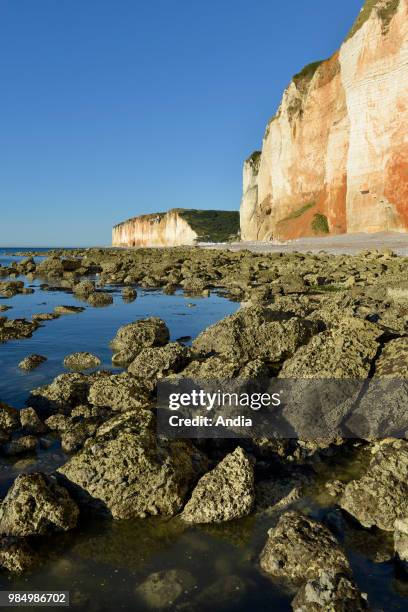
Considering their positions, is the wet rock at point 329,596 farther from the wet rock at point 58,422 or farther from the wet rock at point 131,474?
the wet rock at point 58,422

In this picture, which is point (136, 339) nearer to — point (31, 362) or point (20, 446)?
point (31, 362)

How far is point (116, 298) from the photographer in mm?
23203

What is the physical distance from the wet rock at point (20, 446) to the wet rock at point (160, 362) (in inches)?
94.6

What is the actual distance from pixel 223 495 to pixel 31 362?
697 cm

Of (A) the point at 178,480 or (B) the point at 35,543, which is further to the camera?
(A) the point at 178,480

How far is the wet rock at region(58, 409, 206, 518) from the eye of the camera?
507 centimetres

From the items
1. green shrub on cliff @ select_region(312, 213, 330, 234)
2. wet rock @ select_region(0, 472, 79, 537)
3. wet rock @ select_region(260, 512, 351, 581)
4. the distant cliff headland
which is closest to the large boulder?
wet rock @ select_region(0, 472, 79, 537)

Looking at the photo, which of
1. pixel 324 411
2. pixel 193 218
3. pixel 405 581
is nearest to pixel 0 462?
pixel 324 411

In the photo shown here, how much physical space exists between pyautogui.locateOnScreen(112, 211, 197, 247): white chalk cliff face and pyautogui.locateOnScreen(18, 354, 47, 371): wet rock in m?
123

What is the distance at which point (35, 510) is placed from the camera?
4730mm

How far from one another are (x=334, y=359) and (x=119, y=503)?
394 cm

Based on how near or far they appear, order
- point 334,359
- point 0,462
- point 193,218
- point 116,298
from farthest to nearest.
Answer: point 193,218
point 116,298
point 334,359
point 0,462

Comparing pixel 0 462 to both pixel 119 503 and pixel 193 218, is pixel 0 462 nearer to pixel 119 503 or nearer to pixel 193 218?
pixel 119 503

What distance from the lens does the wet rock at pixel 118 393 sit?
24.8 ft
